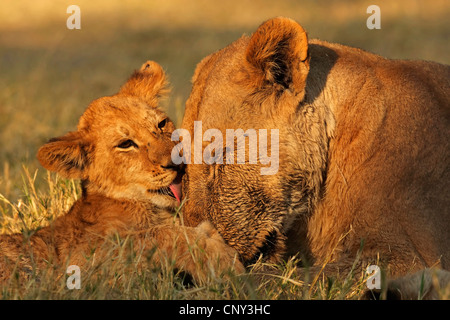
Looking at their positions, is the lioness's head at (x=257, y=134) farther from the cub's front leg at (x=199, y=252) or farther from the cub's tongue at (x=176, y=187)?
the cub's tongue at (x=176, y=187)

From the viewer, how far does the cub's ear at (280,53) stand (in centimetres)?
276

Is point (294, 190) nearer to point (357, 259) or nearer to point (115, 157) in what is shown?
point (357, 259)

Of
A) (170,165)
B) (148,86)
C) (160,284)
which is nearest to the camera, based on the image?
(160,284)

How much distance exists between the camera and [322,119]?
9.48 feet

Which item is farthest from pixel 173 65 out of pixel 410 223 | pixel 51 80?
pixel 410 223

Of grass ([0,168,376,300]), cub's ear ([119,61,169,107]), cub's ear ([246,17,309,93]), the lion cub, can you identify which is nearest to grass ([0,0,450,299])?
grass ([0,168,376,300])

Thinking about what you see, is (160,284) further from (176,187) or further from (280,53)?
(280,53)

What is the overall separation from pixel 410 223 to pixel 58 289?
136 cm

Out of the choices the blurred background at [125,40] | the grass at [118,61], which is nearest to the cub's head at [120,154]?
the grass at [118,61]

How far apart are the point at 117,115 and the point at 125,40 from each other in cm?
925

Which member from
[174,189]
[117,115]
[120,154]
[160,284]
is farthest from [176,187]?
[160,284]

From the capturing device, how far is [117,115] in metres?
3.24

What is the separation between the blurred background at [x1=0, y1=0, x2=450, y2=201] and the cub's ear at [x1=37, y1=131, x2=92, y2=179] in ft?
7.06

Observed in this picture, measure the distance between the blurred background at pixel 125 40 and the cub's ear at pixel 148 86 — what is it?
1.80m
